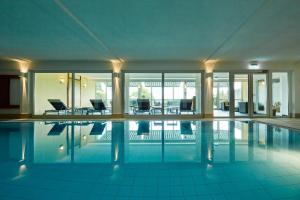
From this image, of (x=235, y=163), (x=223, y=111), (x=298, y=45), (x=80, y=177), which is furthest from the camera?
(x=223, y=111)

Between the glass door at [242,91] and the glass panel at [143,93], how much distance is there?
136 inches

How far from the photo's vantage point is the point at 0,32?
605cm

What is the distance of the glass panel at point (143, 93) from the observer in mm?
11180

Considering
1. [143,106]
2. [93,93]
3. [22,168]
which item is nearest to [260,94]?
[143,106]

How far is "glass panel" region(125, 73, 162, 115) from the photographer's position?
440 inches

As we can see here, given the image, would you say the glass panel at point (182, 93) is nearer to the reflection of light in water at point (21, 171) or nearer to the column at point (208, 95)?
the column at point (208, 95)

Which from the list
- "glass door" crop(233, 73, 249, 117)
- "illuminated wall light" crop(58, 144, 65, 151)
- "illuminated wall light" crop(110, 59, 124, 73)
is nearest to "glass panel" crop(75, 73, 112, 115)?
"illuminated wall light" crop(110, 59, 124, 73)

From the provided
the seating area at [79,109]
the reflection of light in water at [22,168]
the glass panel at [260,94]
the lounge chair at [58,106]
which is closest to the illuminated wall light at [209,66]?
the glass panel at [260,94]

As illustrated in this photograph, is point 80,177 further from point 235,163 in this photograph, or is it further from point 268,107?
point 268,107

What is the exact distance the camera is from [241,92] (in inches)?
439

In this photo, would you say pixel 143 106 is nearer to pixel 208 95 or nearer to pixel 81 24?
pixel 208 95

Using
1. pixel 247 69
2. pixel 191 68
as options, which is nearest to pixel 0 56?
pixel 191 68

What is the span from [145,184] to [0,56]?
9.22 meters

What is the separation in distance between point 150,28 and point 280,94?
8.35 metres
